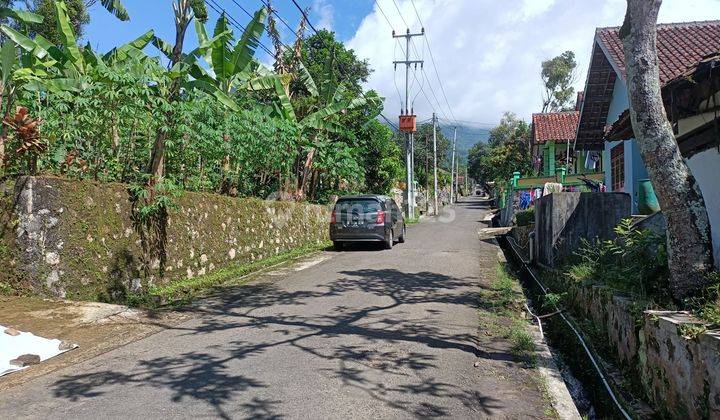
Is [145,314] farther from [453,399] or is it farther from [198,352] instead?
[453,399]

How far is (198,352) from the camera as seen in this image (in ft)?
17.9

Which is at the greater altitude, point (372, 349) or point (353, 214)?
point (353, 214)

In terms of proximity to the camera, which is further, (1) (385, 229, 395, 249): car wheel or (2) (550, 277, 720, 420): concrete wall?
A: (1) (385, 229, 395, 249): car wheel

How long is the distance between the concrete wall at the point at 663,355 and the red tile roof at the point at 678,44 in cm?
746

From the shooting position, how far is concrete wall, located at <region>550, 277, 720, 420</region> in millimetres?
3568

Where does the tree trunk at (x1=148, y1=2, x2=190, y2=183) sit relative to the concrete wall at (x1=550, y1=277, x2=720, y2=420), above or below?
above

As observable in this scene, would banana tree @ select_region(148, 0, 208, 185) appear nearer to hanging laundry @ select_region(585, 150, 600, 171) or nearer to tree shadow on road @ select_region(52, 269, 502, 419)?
tree shadow on road @ select_region(52, 269, 502, 419)

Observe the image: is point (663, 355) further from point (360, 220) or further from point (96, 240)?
Answer: point (360, 220)

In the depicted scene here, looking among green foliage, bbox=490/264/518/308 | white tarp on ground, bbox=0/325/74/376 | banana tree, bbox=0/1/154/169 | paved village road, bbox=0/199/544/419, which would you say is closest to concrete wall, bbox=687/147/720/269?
green foliage, bbox=490/264/518/308

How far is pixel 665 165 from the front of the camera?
4.82 metres

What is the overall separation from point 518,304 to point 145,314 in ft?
17.4

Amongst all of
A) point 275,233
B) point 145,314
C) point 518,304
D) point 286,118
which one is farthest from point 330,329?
point 286,118

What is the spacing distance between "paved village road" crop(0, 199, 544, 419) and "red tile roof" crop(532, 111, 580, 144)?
2857 cm

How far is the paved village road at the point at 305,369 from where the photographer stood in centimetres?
405
